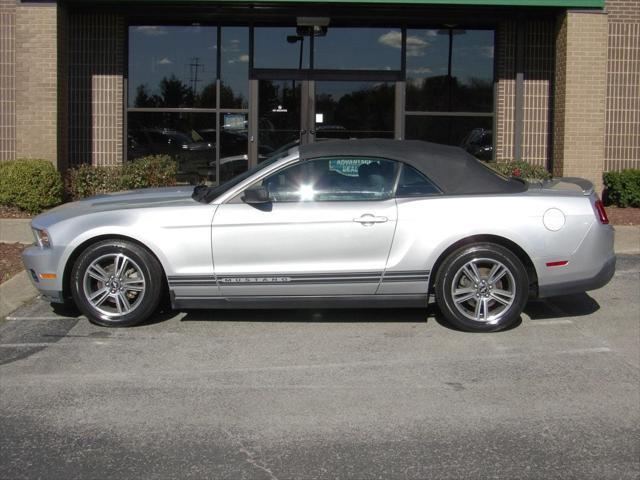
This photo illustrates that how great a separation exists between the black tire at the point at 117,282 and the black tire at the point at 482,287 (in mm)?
2362

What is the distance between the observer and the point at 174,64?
594 inches

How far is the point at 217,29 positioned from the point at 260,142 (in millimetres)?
2088

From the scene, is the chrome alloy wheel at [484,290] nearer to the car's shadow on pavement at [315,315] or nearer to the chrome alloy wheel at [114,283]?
the car's shadow on pavement at [315,315]

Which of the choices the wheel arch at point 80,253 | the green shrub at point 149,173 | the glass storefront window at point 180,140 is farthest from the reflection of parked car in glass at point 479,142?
the wheel arch at point 80,253

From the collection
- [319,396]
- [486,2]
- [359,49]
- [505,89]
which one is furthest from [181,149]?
[319,396]

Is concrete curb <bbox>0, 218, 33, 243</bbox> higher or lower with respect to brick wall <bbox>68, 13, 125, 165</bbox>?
lower

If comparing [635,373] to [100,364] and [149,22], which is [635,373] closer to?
[100,364]

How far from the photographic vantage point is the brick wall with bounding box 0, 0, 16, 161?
14602 millimetres

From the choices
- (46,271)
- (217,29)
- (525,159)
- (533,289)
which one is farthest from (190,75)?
(533,289)

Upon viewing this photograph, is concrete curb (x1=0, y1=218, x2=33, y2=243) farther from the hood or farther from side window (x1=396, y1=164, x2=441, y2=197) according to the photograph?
side window (x1=396, y1=164, x2=441, y2=197)

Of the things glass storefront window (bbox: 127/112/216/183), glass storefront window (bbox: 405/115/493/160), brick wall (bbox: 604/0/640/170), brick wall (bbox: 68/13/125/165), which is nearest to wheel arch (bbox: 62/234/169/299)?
glass storefront window (bbox: 127/112/216/183)

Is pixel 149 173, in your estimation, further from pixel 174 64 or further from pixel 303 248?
pixel 303 248

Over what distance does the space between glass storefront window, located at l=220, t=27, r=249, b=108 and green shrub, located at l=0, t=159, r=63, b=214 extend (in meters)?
3.38

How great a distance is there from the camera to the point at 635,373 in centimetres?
618
